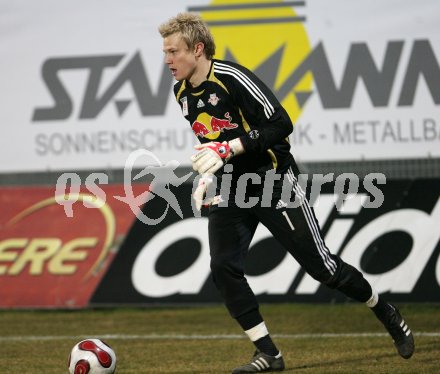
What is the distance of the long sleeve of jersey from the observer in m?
6.47

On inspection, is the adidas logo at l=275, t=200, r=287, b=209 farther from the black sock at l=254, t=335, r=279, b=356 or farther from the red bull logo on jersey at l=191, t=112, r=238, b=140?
the black sock at l=254, t=335, r=279, b=356

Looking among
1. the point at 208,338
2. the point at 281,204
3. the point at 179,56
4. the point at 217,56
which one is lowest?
the point at 208,338

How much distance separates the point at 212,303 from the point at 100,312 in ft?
4.33

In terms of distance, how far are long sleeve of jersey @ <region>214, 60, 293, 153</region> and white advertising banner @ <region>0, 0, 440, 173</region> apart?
436cm

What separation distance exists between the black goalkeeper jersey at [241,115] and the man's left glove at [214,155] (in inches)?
3.1

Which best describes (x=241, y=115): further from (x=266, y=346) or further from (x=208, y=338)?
(x=208, y=338)

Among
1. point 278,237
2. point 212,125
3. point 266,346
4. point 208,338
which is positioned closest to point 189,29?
point 212,125

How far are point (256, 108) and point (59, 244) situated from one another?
5.24 meters

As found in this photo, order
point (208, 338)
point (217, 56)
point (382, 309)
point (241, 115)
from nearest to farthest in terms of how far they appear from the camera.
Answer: point (241, 115), point (382, 309), point (208, 338), point (217, 56)

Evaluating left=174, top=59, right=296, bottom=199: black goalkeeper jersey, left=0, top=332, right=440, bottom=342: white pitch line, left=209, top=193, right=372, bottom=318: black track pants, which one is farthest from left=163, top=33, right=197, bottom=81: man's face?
left=0, top=332, right=440, bottom=342: white pitch line

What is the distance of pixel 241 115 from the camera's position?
6719 mm

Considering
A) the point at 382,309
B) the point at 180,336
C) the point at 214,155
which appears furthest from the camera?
the point at 180,336

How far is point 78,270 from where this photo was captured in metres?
11.1

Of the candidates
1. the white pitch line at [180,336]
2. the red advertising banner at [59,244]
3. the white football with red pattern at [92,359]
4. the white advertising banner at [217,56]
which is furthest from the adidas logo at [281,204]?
the red advertising banner at [59,244]
